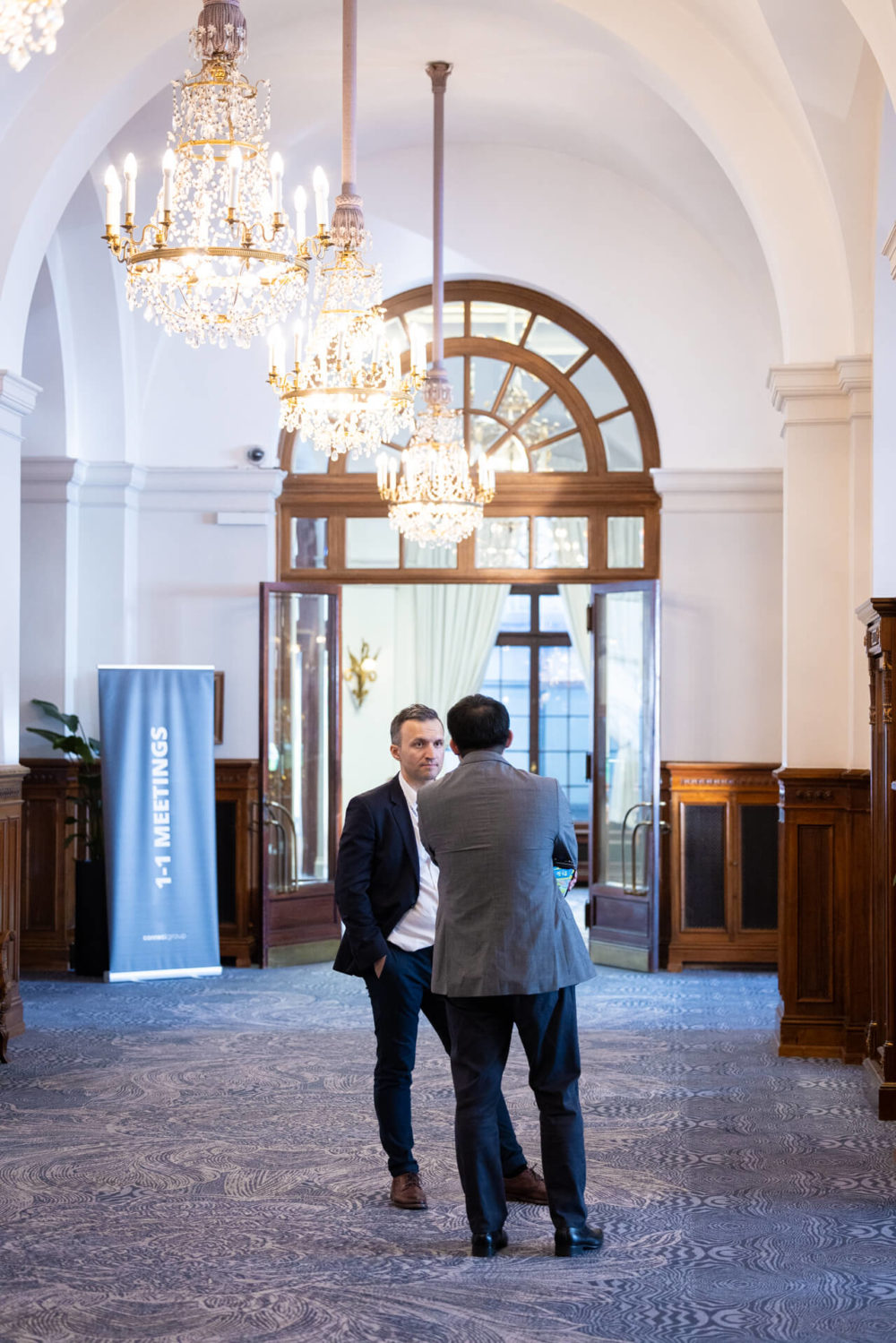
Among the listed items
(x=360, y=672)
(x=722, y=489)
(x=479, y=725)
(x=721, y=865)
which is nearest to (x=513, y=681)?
(x=360, y=672)

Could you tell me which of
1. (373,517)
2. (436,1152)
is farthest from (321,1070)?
(373,517)

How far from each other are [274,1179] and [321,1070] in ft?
5.71

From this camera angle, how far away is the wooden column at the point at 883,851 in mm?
6055

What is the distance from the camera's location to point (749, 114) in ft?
25.0

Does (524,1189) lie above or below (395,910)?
below

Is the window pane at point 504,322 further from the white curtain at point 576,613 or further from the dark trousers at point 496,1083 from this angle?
the dark trousers at point 496,1083

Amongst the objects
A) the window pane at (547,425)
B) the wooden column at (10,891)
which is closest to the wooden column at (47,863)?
the wooden column at (10,891)

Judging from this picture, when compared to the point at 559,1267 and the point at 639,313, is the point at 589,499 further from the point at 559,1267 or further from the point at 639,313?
the point at 559,1267

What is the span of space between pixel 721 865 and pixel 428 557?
3160 mm

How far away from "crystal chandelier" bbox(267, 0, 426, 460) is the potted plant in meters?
4.02

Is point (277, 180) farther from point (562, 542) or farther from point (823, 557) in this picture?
point (562, 542)

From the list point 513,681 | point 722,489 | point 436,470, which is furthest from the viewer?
point 513,681

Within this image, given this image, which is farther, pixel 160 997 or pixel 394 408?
pixel 160 997

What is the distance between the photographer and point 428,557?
37.4ft
